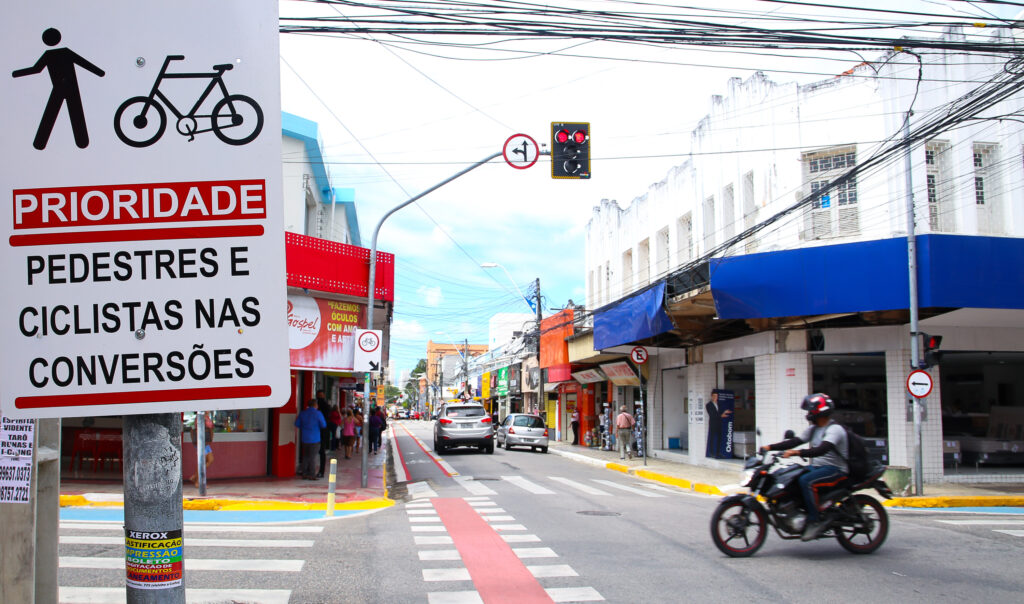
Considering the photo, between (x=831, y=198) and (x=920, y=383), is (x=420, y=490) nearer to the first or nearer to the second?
(x=920, y=383)

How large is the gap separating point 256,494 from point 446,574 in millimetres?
7731

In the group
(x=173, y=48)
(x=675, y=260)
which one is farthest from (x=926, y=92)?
(x=173, y=48)

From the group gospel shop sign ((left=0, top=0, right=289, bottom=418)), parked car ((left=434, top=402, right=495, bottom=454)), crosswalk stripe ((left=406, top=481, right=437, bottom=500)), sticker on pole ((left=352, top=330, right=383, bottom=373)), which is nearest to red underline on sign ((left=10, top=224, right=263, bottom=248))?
gospel shop sign ((left=0, top=0, right=289, bottom=418))

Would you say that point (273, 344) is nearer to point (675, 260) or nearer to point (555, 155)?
point (555, 155)

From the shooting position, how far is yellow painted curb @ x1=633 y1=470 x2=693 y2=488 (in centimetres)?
1831

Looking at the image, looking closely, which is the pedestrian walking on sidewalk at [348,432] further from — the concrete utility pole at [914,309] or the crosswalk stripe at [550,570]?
the crosswalk stripe at [550,570]

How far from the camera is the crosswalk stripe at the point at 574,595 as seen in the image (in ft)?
22.1

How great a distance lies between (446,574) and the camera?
7723 millimetres

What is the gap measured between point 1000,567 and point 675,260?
18695 mm

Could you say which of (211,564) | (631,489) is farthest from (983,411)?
(211,564)

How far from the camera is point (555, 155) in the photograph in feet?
40.3

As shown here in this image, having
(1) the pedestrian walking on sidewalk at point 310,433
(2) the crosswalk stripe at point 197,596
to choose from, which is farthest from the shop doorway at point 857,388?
(2) the crosswalk stripe at point 197,596

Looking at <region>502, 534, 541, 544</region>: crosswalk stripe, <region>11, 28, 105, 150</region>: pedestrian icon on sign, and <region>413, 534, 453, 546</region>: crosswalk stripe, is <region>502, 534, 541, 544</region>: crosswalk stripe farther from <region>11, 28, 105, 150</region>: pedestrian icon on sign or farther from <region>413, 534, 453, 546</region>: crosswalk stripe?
<region>11, 28, 105, 150</region>: pedestrian icon on sign

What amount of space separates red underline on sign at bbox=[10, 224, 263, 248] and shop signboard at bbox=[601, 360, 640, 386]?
1030 inches
